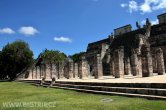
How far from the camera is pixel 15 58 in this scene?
43.6 metres

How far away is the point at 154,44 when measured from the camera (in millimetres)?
34719

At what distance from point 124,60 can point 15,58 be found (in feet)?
77.5

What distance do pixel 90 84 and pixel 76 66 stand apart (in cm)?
1573

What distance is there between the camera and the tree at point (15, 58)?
4378 centimetres

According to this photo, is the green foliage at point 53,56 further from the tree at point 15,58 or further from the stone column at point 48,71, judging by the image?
the stone column at point 48,71

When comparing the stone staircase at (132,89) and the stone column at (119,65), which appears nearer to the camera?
the stone staircase at (132,89)

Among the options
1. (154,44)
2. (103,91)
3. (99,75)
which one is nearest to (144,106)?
(103,91)

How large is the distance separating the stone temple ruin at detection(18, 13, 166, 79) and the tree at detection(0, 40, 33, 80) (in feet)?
9.31

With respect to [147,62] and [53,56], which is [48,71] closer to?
[147,62]

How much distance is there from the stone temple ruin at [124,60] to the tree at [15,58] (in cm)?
284

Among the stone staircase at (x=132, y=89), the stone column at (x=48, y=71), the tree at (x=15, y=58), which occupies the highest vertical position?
the tree at (x=15, y=58)

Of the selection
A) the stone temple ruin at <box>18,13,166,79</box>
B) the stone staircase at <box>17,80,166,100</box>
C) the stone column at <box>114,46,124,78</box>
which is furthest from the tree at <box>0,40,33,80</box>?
A: the stone staircase at <box>17,80,166,100</box>

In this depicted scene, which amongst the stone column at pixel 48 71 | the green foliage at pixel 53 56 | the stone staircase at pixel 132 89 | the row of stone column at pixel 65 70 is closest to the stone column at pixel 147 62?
the stone staircase at pixel 132 89

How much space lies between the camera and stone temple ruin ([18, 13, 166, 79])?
821 inches
